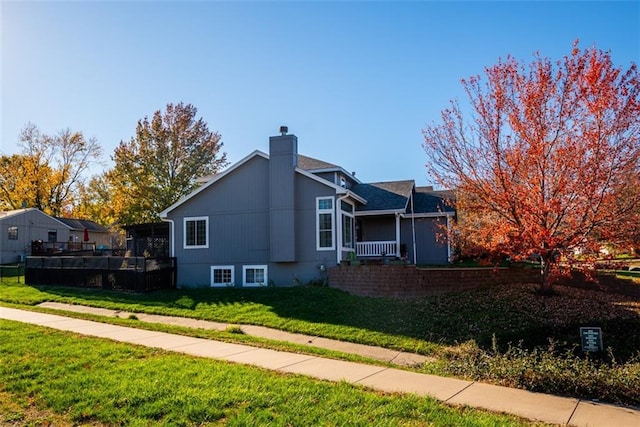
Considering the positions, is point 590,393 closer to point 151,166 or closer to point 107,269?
point 107,269

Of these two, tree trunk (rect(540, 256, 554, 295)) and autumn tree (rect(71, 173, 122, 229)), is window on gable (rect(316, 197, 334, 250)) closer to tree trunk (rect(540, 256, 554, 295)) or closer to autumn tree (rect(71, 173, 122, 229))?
tree trunk (rect(540, 256, 554, 295))

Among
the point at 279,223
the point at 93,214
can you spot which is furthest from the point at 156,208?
the point at 93,214

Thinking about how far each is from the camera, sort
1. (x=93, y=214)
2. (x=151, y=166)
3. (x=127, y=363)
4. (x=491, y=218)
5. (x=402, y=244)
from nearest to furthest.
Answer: (x=127, y=363), (x=491, y=218), (x=402, y=244), (x=151, y=166), (x=93, y=214)

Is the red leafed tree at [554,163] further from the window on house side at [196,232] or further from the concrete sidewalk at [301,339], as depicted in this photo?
the window on house side at [196,232]

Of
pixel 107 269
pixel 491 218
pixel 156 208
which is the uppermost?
pixel 156 208

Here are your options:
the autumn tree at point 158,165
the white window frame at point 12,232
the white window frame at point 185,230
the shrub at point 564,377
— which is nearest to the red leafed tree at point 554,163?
the shrub at point 564,377

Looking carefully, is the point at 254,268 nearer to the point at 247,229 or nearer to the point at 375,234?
the point at 247,229

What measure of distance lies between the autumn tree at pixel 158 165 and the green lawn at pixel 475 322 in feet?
52.3

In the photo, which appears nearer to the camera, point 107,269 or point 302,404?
point 302,404

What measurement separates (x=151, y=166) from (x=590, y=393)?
101ft

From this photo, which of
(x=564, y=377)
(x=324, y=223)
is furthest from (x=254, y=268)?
(x=564, y=377)

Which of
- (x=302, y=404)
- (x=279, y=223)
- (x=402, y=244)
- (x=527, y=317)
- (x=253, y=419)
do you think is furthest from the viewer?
(x=402, y=244)

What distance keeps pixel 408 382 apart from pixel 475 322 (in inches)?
204

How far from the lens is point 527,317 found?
37.0 ft
